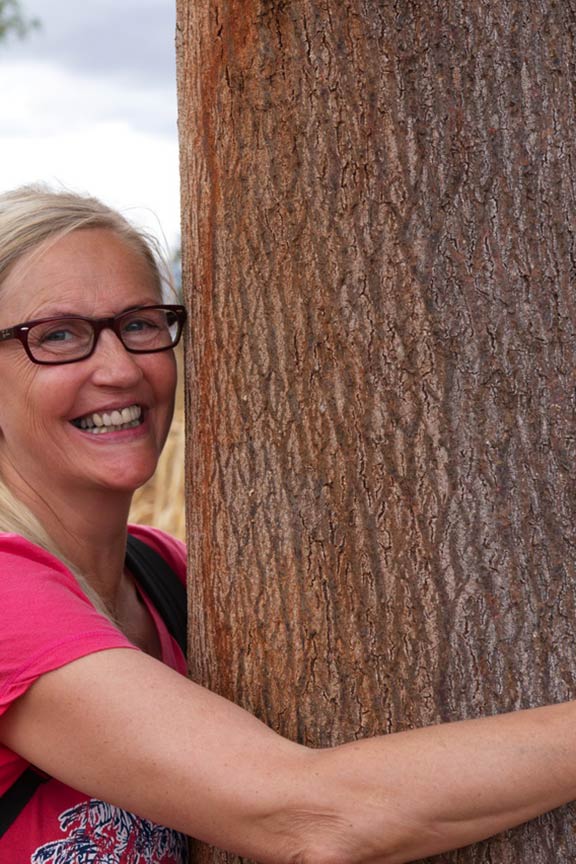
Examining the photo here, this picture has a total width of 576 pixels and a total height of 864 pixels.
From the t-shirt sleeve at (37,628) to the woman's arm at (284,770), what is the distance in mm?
24

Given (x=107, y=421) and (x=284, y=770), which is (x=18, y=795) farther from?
(x=107, y=421)

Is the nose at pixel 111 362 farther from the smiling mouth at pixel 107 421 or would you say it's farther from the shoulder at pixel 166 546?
the shoulder at pixel 166 546

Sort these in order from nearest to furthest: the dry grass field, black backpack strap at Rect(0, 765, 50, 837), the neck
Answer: black backpack strap at Rect(0, 765, 50, 837) < the neck < the dry grass field

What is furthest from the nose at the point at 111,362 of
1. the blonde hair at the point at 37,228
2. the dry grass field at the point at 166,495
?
the dry grass field at the point at 166,495

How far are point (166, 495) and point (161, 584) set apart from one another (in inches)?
212

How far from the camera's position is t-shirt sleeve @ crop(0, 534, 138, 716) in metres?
1.79

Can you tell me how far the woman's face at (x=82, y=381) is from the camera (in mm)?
2266

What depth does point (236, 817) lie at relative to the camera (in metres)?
1.72

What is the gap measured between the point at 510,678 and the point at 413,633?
0.18 metres

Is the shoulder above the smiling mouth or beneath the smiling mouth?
→ beneath

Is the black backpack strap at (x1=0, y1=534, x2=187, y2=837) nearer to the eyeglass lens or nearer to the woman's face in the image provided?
the woman's face

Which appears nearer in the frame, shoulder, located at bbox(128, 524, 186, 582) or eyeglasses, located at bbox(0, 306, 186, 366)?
eyeglasses, located at bbox(0, 306, 186, 366)

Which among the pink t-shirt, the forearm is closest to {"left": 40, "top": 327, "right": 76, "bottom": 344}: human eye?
the pink t-shirt

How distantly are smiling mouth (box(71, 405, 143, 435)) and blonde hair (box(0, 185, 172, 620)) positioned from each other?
226 millimetres
